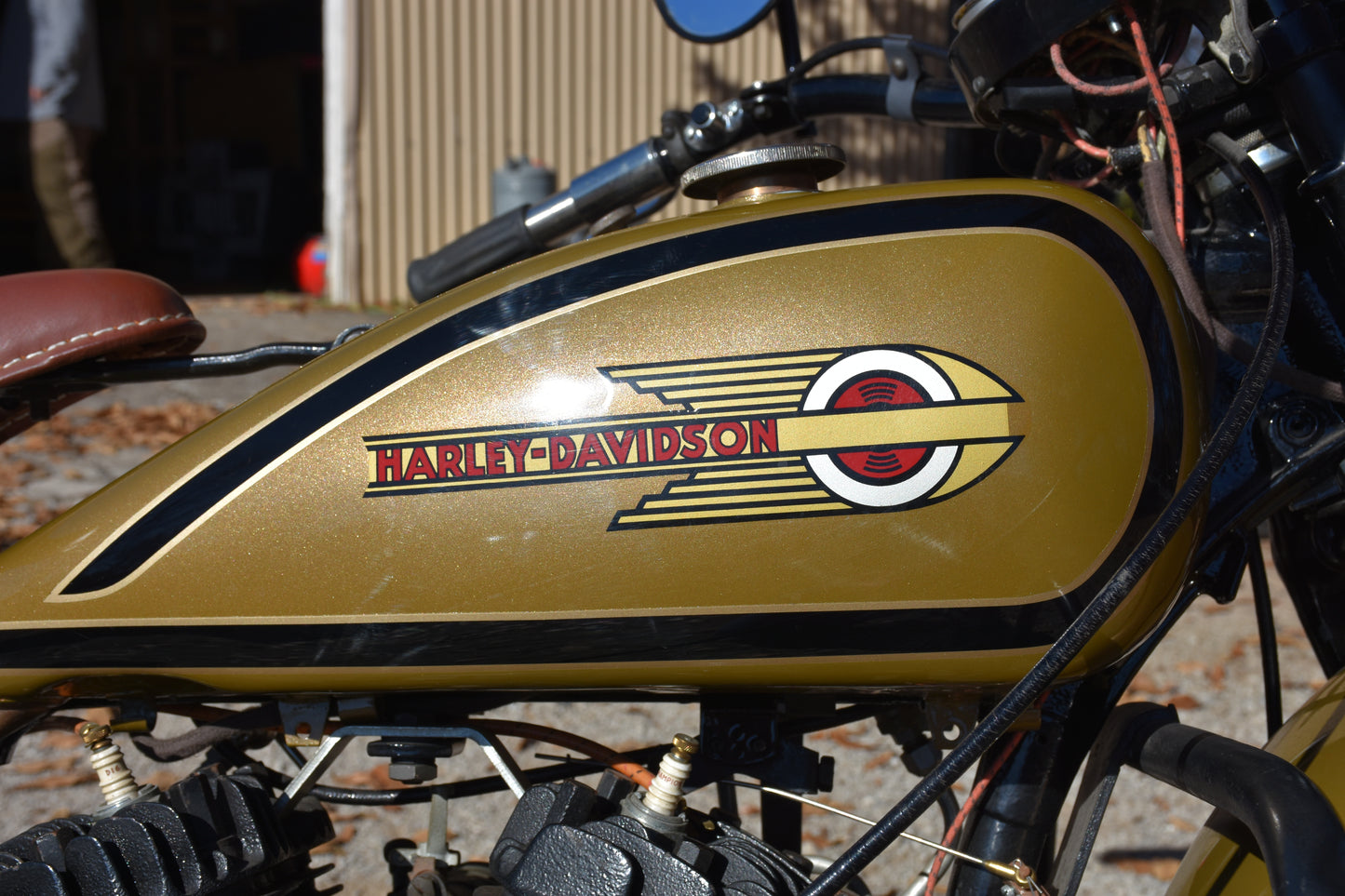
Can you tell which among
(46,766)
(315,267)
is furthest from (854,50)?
(315,267)

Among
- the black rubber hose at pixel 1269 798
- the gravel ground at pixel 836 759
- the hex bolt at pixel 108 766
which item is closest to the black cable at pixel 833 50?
the black rubber hose at pixel 1269 798

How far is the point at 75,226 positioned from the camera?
595 cm

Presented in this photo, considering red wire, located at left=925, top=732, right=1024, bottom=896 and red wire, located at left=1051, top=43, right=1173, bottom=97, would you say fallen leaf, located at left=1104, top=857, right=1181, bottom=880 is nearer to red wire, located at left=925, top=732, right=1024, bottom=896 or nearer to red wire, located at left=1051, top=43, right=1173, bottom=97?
red wire, located at left=925, top=732, right=1024, bottom=896

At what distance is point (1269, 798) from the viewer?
2.55 feet

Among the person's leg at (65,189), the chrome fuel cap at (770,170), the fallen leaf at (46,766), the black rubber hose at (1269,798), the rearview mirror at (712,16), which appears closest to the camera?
the black rubber hose at (1269,798)

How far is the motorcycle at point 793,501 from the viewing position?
83 cm

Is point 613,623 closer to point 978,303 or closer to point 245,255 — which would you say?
point 978,303

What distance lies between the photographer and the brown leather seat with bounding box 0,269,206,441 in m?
1.03

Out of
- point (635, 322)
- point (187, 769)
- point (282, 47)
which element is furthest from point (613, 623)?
point (282, 47)

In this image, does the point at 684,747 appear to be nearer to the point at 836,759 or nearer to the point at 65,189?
the point at 836,759

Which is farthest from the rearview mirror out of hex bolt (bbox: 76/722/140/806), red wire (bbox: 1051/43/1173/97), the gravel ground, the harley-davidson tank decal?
the gravel ground

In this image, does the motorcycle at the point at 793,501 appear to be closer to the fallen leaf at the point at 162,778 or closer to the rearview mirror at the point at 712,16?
the rearview mirror at the point at 712,16

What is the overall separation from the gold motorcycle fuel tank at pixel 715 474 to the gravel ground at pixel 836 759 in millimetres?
1185

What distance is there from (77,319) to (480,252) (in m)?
0.52
